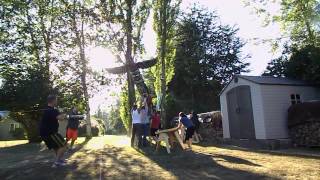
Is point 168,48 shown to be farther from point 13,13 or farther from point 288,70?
point 13,13

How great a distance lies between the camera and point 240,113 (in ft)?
59.5

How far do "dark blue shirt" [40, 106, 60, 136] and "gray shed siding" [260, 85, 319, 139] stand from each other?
31.1 feet

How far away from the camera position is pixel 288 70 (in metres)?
20.1

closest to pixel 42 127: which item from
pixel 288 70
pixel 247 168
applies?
pixel 247 168

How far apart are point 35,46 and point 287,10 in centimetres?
1860

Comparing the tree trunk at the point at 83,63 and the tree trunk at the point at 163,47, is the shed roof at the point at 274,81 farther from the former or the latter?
the tree trunk at the point at 83,63

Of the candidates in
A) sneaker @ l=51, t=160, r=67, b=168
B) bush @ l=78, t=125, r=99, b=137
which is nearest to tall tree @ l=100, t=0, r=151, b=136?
sneaker @ l=51, t=160, r=67, b=168

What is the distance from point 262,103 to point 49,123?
961cm

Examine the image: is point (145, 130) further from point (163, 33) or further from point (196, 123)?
point (163, 33)

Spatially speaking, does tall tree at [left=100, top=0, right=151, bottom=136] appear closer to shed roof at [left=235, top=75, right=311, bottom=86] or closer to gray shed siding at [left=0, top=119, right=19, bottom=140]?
shed roof at [left=235, top=75, right=311, bottom=86]

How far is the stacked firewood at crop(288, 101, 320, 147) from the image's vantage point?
15.0 m

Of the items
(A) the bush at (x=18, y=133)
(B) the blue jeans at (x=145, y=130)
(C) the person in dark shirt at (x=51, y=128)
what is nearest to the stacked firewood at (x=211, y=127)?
(B) the blue jeans at (x=145, y=130)

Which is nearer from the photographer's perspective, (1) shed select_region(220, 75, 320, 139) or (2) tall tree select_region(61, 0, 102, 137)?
(1) shed select_region(220, 75, 320, 139)

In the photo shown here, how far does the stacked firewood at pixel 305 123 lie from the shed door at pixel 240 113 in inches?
66.1
